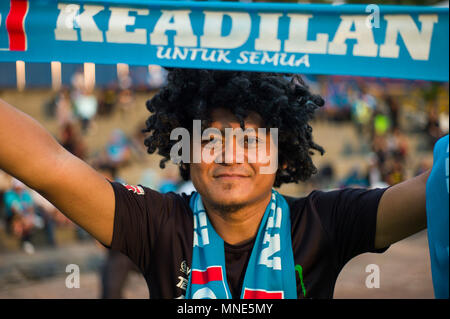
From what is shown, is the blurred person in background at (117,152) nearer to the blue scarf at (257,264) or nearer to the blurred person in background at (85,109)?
the blurred person in background at (85,109)

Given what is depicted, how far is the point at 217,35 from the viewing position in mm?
2158

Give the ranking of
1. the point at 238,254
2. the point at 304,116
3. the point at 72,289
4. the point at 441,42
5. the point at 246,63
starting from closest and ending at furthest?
1. the point at 441,42
2. the point at 246,63
3. the point at 238,254
4. the point at 304,116
5. the point at 72,289

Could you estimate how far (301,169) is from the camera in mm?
2883

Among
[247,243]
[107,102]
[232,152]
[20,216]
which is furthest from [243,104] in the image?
[107,102]

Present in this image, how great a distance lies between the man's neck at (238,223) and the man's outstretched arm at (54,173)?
20.7 inches

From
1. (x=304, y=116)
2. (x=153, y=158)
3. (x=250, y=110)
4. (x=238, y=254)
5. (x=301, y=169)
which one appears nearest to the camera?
(x=238, y=254)

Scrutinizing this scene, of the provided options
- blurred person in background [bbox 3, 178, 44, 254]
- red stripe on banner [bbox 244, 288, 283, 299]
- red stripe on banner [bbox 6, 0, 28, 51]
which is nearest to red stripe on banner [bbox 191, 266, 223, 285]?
red stripe on banner [bbox 244, 288, 283, 299]

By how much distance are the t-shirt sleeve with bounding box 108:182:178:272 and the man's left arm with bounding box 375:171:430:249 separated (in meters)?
1.05

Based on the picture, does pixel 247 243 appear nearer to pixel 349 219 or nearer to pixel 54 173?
pixel 349 219

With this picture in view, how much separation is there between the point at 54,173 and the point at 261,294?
106 centimetres

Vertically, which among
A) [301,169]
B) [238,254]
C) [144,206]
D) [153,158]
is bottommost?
[238,254]

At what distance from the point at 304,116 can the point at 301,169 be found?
1.18 feet
